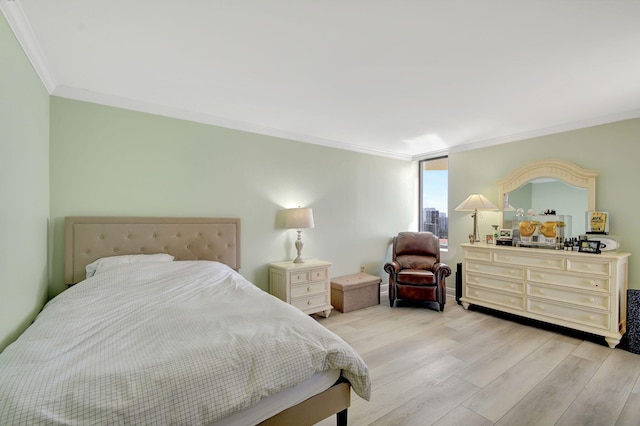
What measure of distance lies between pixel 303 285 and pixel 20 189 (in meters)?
2.64

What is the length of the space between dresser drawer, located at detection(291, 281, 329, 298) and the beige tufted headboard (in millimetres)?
739

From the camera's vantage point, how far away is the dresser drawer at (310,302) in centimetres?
355

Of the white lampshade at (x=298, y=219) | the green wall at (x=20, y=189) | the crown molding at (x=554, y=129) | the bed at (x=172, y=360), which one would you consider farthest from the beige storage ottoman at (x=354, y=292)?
the green wall at (x=20, y=189)

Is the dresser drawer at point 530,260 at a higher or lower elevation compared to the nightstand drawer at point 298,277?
higher

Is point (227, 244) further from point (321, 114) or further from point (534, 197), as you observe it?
point (534, 197)

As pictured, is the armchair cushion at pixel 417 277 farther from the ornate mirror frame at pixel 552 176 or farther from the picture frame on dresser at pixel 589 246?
the picture frame on dresser at pixel 589 246

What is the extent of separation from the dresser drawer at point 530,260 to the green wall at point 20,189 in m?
4.61

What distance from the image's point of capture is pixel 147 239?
2.89m

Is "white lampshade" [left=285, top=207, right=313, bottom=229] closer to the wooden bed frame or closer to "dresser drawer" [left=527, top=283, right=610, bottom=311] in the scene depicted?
the wooden bed frame

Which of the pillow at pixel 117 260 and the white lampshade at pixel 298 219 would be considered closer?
the pillow at pixel 117 260

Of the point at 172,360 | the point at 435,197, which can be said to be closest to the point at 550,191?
the point at 435,197

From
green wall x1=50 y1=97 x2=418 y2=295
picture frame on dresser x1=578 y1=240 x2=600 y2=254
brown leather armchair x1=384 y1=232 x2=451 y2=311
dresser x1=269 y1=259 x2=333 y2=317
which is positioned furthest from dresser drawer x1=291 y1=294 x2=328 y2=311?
→ picture frame on dresser x1=578 y1=240 x2=600 y2=254

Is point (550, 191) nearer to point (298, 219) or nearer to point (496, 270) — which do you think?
point (496, 270)

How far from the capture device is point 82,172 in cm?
268
